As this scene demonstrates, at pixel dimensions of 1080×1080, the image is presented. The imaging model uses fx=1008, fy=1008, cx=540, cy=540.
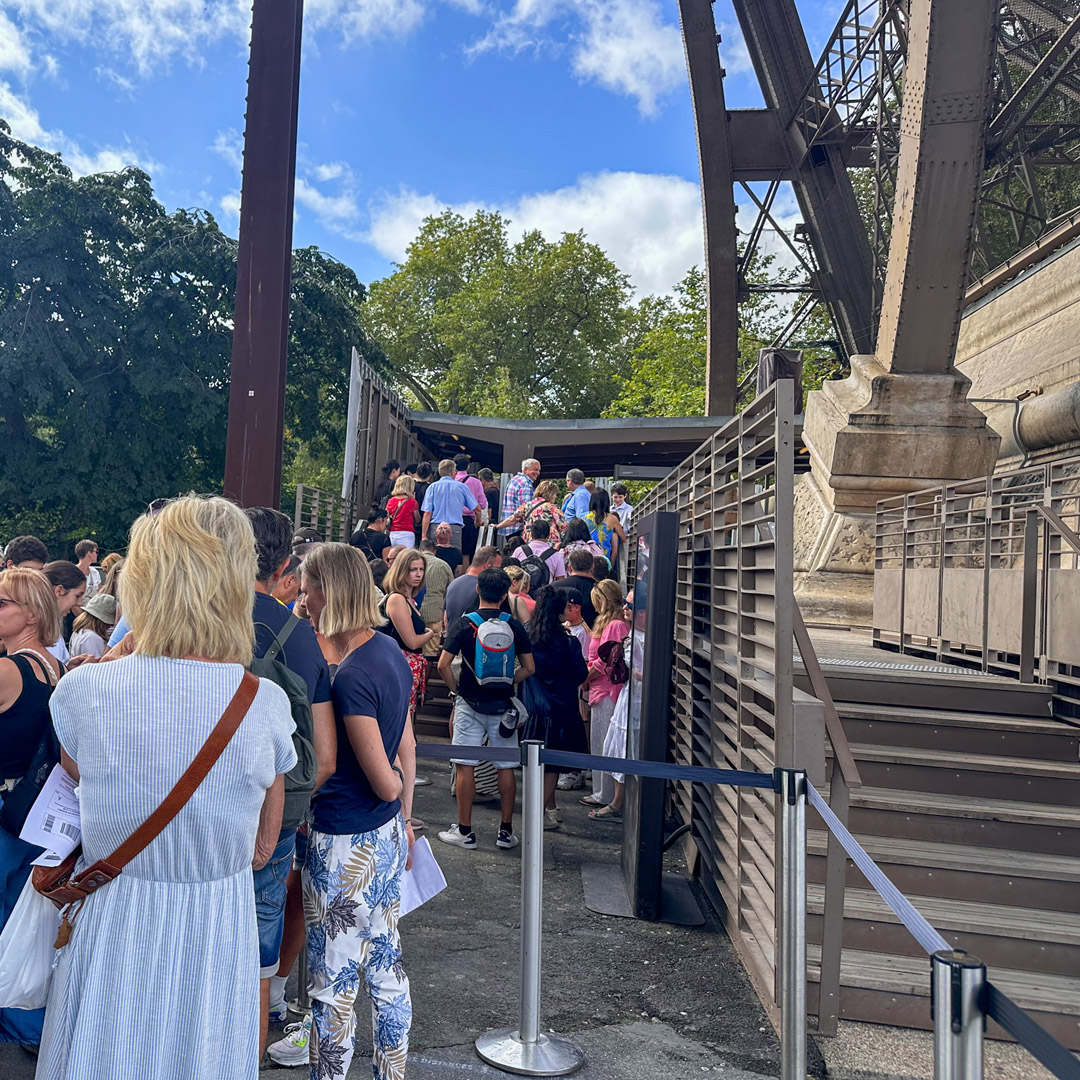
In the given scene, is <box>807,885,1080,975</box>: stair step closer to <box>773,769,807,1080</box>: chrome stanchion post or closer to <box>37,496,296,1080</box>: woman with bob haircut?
<box>773,769,807,1080</box>: chrome stanchion post

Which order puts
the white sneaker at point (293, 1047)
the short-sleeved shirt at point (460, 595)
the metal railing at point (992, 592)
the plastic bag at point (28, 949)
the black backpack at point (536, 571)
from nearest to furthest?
the plastic bag at point (28, 949) → the white sneaker at point (293, 1047) → the metal railing at point (992, 592) → the short-sleeved shirt at point (460, 595) → the black backpack at point (536, 571)

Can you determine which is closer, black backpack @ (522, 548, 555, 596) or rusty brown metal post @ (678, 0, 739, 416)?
black backpack @ (522, 548, 555, 596)

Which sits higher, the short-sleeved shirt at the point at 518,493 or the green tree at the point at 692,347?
the green tree at the point at 692,347

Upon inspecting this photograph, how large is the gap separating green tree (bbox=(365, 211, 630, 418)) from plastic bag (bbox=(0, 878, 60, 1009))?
52145 millimetres

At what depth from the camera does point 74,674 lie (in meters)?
2.42

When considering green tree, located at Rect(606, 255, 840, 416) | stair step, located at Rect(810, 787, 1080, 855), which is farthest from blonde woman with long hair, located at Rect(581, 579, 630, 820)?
green tree, located at Rect(606, 255, 840, 416)

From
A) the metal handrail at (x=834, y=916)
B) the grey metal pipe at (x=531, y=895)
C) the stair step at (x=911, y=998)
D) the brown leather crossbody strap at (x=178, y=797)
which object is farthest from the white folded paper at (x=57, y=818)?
the stair step at (x=911, y=998)

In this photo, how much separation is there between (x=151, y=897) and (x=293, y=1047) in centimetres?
184

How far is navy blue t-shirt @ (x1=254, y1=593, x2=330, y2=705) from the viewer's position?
3.22 meters

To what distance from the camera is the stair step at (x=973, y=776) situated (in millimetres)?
5789

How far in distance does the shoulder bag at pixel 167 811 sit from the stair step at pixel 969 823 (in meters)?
3.91

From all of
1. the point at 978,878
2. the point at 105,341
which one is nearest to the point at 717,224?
the point at 105,341

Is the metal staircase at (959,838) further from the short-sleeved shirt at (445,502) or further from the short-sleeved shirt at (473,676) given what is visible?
the short-sleeved shirt at (445,502)

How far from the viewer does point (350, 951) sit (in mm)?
3326
